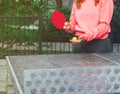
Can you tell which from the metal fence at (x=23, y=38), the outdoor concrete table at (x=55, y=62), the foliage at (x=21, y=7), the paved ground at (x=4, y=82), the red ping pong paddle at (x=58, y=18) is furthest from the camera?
the foliage at (x=21, y=7)

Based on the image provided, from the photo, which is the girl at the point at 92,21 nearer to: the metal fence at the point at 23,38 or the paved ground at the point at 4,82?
the paved ground at the point at 4,82

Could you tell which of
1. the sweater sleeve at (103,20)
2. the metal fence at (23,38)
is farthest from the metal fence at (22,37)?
the sweater sleeve at (103,20)

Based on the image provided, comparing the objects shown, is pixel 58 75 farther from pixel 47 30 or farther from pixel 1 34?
pixel 47 30

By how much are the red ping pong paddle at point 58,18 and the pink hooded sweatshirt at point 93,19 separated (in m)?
0.15

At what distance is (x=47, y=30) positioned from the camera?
42.6 ft

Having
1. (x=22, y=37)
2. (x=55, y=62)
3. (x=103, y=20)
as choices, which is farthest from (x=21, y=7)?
(x=55, y=62)

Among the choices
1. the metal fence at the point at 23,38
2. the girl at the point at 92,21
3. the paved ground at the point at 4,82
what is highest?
the girl at the point at 92,21

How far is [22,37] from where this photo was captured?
39.5ft

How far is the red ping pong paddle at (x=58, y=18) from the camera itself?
4.44 metres

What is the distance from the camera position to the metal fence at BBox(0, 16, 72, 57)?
11.7 m

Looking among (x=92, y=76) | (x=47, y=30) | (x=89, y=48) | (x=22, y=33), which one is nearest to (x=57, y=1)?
(x=47, y=30)

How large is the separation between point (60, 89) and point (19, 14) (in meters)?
9.46

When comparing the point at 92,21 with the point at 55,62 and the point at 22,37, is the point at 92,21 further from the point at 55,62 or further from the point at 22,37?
the point at 22,37

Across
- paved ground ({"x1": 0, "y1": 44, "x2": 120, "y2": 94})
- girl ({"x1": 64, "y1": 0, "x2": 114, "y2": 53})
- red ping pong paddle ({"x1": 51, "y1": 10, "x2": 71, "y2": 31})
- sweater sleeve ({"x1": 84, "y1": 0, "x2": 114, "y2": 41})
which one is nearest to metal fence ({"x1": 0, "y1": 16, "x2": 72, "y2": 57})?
paved ground ({"x1": 0, "y1": 44, "x2": 120, "y2": 94})
